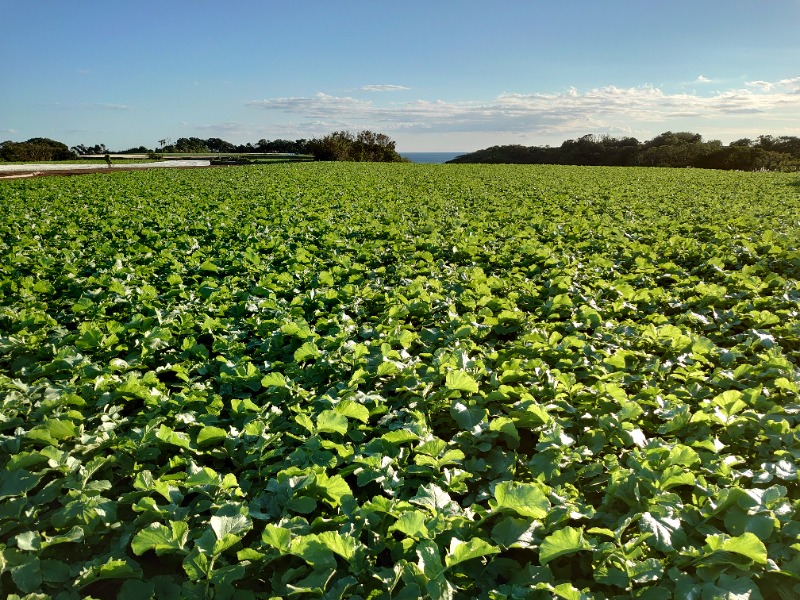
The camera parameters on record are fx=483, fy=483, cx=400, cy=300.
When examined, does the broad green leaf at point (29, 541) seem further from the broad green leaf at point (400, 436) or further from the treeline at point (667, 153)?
the treeline at point (667, 153)

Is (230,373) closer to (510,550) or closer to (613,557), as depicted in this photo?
(510,550)

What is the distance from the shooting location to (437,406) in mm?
3316

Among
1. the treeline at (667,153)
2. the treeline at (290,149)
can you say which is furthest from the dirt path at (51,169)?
the treeline at (667,153)

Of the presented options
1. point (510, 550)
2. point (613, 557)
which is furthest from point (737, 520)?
point (510, 550)

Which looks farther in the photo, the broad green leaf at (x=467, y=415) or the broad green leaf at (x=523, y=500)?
the broad green leaf at (x=467, y=415)

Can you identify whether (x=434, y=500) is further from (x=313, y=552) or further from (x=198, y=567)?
(x=198, y=567)

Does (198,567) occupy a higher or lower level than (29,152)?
lower

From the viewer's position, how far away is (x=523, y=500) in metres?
2.10

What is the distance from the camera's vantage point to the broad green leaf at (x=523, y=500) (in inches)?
81.9

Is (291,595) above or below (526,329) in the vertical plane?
below

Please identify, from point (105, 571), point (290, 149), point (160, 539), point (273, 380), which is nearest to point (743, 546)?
point (160, 539)

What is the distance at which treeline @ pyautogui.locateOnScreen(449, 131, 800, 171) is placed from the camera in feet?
171

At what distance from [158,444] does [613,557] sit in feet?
8.34

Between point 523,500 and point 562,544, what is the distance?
24cm
